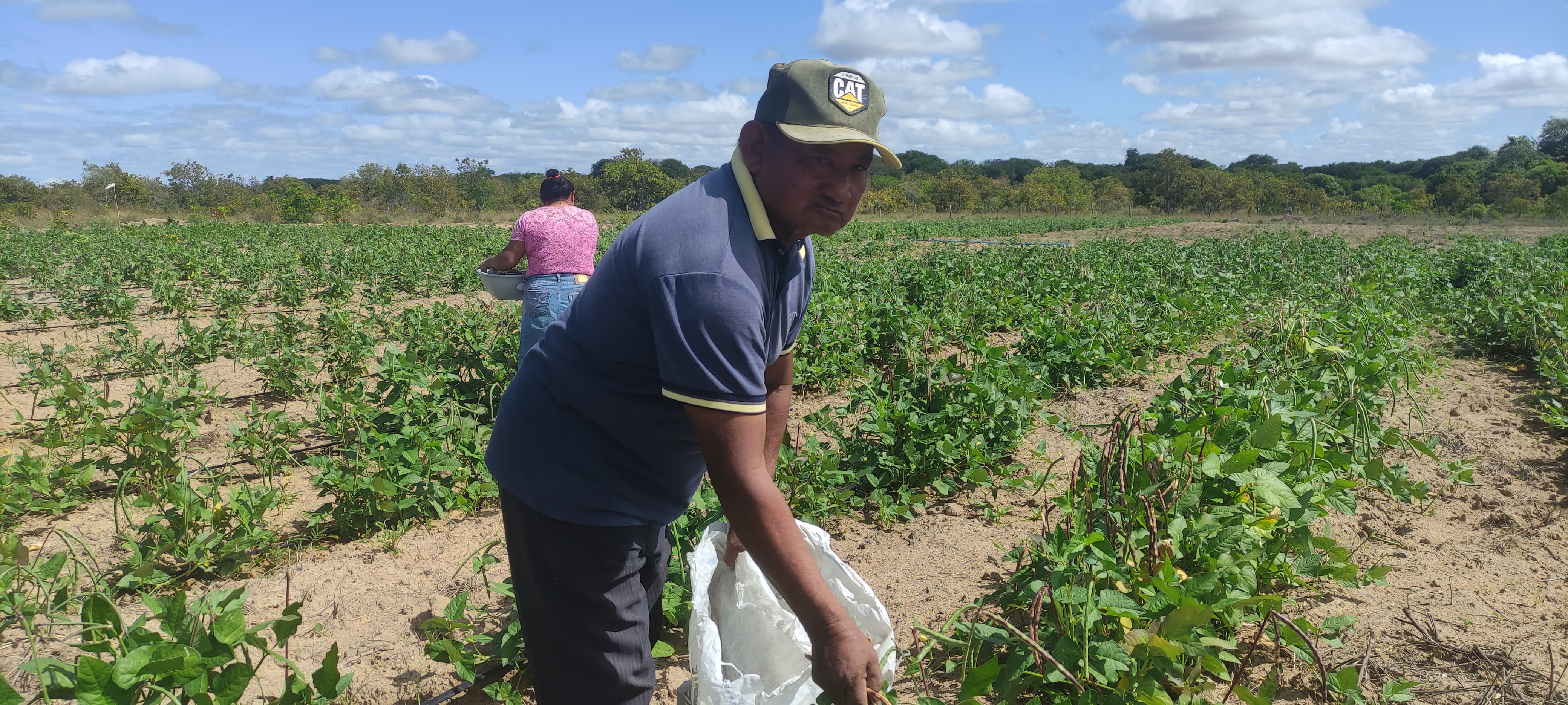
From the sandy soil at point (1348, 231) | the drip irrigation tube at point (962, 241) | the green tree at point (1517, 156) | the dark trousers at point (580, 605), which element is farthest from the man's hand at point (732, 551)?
the green tree at point (1517, 156)

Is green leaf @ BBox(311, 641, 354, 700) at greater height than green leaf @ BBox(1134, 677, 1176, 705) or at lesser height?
greater

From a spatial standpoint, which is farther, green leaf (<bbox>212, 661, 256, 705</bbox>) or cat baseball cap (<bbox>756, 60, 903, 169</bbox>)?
green leaf (<bbox>212, 661, 256, 705</bbox>)

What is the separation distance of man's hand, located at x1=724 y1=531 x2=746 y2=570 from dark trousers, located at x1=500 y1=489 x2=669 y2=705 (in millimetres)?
211

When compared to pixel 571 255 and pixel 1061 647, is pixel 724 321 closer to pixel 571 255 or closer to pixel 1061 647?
pixel 1061 647

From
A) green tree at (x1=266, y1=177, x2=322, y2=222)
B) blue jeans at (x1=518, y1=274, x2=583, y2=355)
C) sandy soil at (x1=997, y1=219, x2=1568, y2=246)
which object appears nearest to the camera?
blue jeans at (x1=518, y1=274, x2=583, y2=355)

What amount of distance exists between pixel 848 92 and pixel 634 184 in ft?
163

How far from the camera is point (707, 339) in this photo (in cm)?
128

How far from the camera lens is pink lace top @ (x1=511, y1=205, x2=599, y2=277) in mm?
4289

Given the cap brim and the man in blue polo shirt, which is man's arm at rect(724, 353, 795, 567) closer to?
the man in blue polo shirt

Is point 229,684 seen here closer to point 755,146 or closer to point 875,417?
point 755,146

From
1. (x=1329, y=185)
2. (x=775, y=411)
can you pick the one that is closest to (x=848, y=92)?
(x=775, y=411)

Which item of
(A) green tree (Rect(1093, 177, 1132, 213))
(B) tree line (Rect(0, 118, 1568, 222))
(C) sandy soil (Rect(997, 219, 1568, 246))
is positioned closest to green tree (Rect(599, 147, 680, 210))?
(B) tree line (Rect(0, 118, 1568, 222))

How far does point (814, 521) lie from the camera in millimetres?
3576

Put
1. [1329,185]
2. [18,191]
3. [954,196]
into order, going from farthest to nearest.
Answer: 1. [1329,185]
2. [954,196]
3. [18,191]
